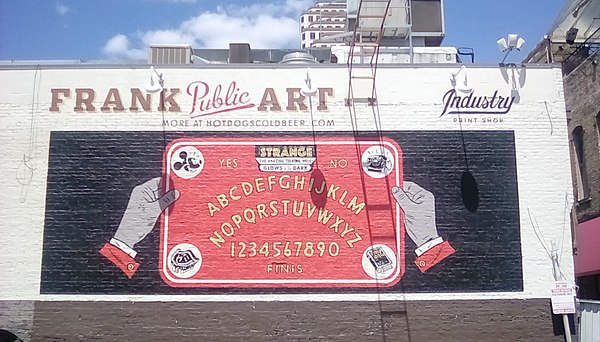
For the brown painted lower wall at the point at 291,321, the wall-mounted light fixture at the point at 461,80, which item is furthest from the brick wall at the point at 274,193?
the wall-mounted light fixture at the point at 461,80

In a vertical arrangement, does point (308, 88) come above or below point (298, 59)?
below

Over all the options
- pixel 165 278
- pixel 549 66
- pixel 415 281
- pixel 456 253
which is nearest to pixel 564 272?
pixel 456 253

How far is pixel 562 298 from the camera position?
43.8 feet

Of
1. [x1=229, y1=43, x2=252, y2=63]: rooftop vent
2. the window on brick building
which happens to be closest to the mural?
[x1=229, y1=43, x2=252, y2=63]: rooftop vent

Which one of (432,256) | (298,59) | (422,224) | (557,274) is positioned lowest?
(557,274)

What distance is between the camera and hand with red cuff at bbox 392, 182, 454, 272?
537 inches

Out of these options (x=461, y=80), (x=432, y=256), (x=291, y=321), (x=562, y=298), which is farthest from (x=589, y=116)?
(x=291, y=321)

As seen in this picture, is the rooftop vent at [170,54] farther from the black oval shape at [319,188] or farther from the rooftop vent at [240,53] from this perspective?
the black oval shape at [319,188]

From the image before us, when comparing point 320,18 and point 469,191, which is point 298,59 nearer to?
point 469,191

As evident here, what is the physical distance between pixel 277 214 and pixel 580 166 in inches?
393

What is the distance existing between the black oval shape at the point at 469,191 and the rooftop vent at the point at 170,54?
22.4ft

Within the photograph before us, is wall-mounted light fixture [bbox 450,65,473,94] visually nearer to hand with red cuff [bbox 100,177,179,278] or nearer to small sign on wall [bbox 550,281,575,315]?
small sign on wall [bbox 550,281,575,315]

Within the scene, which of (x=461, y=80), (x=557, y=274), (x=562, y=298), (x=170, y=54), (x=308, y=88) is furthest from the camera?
(x=170, y=54)

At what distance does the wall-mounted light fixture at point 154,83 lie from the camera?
13.8 meters
